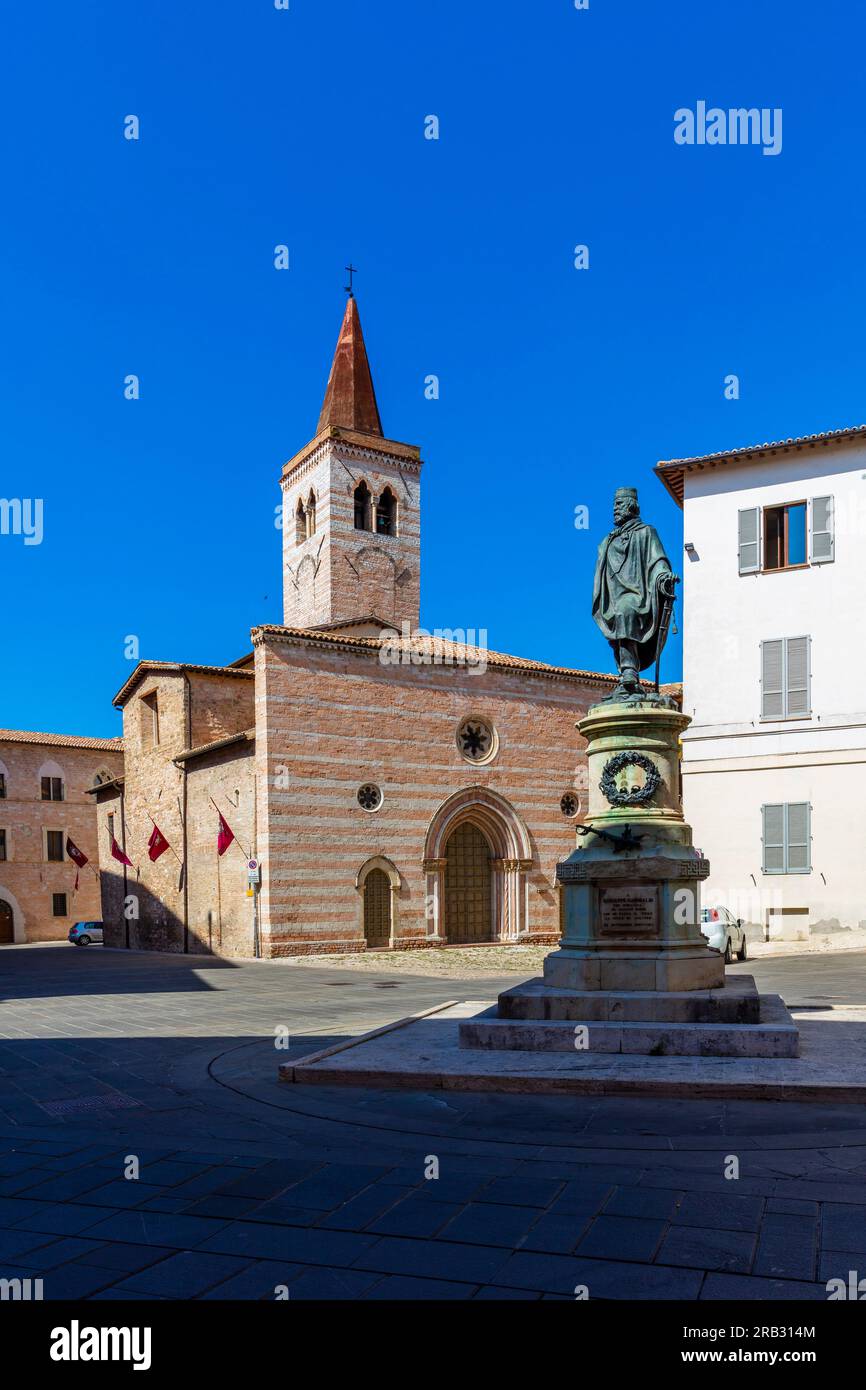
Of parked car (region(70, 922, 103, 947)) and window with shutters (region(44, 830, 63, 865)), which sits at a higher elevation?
window with shutters (region(44, 830, 63, 865))

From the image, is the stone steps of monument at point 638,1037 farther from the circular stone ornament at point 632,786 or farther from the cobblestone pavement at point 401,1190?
the circular stone ornament at point 632,786

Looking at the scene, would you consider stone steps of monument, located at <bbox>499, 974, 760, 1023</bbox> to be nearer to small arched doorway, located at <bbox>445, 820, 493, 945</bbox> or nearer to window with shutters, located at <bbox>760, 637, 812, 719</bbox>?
window with shutters, located at <bbox>760, 637, 812, 719</bbox>

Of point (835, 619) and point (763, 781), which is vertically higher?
point (835, 619)

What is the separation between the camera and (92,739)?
48.8 meters

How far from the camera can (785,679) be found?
23.1 metres

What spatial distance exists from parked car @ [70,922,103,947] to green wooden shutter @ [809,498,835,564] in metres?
29.7

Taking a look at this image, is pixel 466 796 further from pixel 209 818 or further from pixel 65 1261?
pixel 65 1261

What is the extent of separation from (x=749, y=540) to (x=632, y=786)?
50.7 feet

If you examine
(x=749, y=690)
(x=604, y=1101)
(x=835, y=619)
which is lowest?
(x=604, y=1101)

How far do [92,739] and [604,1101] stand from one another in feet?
147

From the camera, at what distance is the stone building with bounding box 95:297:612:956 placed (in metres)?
26.2

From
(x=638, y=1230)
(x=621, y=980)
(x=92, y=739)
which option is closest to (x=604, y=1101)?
(x=621, y=980)

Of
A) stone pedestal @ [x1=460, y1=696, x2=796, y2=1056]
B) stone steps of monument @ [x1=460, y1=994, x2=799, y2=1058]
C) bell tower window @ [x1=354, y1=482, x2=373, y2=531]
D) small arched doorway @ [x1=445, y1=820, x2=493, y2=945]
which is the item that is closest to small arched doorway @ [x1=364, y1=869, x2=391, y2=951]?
small arched doorway @ [x1=445, y1=820, x2=493, y2=945]
